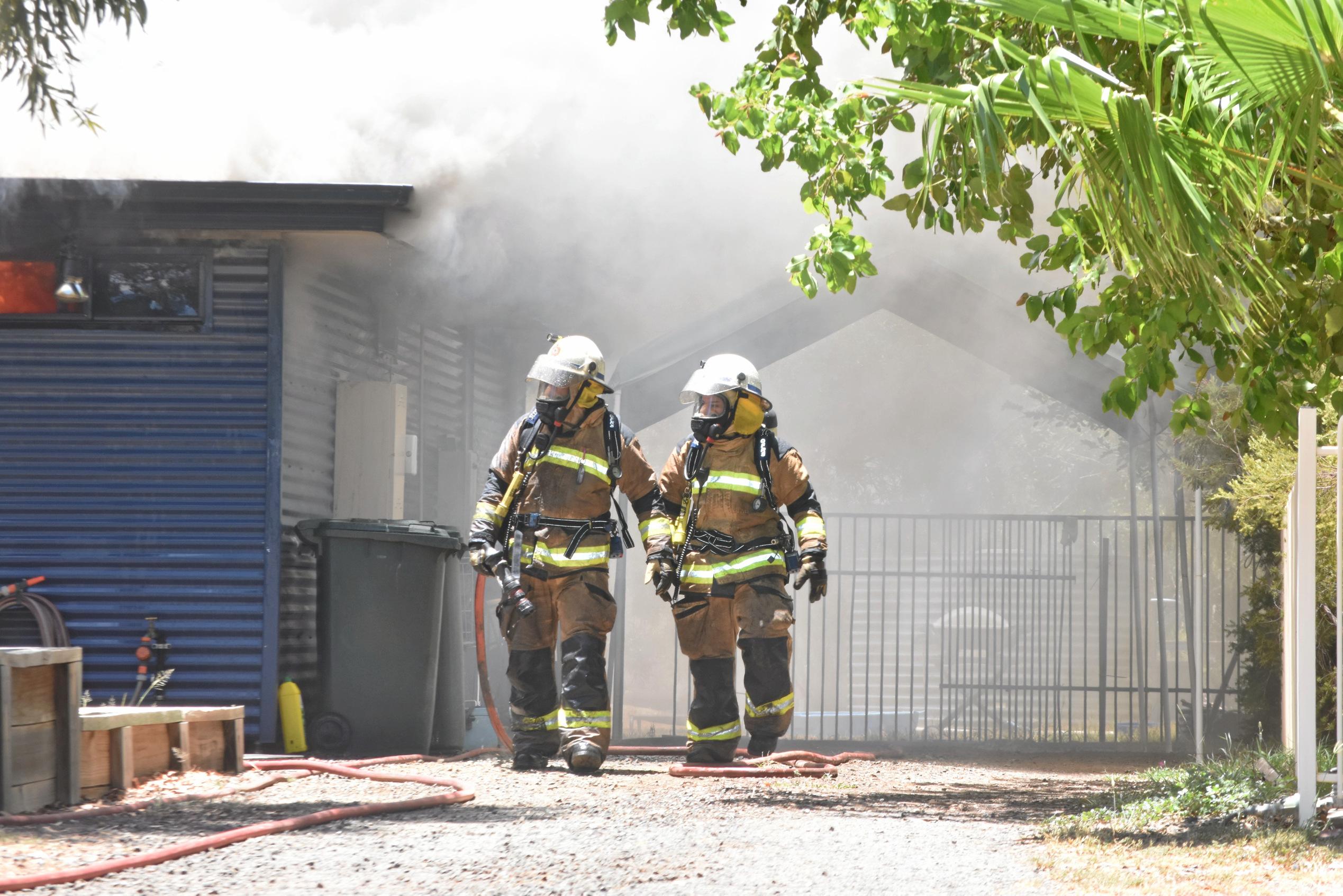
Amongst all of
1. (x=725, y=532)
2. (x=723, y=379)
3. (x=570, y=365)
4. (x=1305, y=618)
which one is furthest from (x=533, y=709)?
(x=1305, y=618)

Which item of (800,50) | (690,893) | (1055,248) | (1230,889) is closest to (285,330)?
(800,50)

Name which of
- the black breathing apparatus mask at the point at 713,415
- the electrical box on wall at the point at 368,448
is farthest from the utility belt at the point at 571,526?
the electrical box on wall at the point at 368,448

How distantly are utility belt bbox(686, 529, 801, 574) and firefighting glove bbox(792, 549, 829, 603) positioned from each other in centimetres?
14

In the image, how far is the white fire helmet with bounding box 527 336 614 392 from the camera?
7480 mm

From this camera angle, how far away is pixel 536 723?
7.42 metres

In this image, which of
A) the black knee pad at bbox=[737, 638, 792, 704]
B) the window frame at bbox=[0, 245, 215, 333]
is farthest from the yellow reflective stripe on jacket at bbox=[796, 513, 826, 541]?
the window frame at bbox=[0, 245, 215, 333]

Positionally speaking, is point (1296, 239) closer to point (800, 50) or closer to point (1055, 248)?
point (1055, 248)

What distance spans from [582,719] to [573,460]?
1308mm

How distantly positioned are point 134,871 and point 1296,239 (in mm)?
4384

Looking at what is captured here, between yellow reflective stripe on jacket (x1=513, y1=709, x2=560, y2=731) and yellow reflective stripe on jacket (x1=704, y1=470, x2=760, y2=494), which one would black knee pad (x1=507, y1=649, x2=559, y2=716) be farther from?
yellow reflective stripe on jacket (x1=704, y1=470, x2=760, y2=494)

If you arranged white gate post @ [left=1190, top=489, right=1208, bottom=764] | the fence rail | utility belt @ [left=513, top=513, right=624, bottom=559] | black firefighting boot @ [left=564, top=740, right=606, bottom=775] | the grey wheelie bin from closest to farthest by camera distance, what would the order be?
1. black firefighting boot @ [left=564, top=740, right=606, bottom=775]
2. utility belt @ [left=513, top=513, right=624, bottom=559]
3. white gate post @ [left=1190, top=489, right=1208, bottom=764]
4. the grey wheelie bin
5. the fence rail

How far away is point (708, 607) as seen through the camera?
7684mm

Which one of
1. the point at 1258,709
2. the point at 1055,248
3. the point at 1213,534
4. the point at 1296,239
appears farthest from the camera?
the point at 1213,534

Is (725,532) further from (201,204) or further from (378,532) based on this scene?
(201,204)
